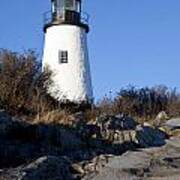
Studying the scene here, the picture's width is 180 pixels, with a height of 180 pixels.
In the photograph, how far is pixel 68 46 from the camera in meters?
35.7

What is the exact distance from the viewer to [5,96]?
1647 centimetres

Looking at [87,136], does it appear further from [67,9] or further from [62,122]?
[67,9]

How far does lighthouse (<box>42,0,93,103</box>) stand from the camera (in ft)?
112

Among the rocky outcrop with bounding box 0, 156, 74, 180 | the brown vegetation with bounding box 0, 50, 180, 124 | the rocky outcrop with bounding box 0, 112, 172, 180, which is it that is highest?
the brown vegetation with bounding box 0, 50, 180, 124

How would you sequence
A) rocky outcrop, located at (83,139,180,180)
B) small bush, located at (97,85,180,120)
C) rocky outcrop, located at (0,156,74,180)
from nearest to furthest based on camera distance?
rocky outcrop, located at (0,156,74,180) → rocky outcrop, located at (83,139,180,180) → small bush, located at (97,85,180,120)

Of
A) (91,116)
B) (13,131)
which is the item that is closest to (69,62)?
(91,116)

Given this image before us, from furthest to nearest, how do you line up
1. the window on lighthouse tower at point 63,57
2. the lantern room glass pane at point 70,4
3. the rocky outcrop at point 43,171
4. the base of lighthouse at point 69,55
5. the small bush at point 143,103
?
1. the window on lighthouse tower at point 63,57
2. the base of lighthouse at point 69,55
3. the lantern room glass pane at point 70,4
4. the small bush at point 143,103
5. the rocky outcrop at point 43,171

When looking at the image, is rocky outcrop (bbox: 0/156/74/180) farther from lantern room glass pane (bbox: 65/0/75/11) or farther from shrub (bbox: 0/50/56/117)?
lantern room glass pane (bbox: 65/0/75/11)

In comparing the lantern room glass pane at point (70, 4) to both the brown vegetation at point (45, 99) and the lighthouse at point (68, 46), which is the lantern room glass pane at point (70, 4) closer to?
the lighthouse at point (68, 46)

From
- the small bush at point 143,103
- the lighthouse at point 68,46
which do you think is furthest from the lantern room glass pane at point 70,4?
the small bush at point 143,103

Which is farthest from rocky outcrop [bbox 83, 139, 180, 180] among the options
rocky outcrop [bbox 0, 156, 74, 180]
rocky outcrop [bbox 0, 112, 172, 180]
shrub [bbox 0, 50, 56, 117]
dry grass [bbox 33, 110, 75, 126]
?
shrub [bbox 0, 50, 56, 117]

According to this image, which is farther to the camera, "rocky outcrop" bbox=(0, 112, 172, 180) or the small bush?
the small bush

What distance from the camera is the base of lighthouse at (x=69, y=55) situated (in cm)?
3422

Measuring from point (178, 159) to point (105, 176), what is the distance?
2.36 metres
